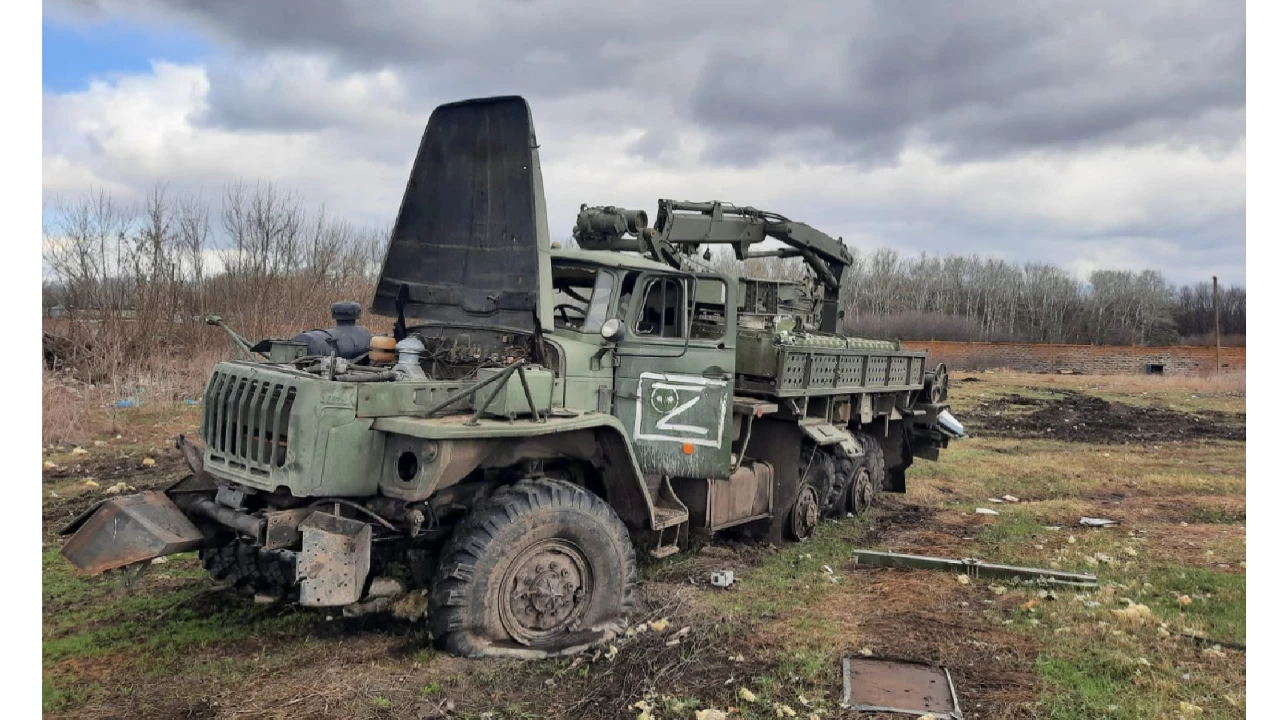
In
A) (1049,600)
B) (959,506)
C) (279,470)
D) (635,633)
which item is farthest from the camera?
(959,506)

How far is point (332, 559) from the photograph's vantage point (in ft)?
14.2

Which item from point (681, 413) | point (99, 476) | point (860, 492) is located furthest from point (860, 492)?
point (99, 476)

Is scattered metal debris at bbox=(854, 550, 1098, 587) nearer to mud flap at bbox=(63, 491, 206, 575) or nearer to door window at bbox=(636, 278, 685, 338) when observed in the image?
door window at bbox=(636, 278, 685, 338)

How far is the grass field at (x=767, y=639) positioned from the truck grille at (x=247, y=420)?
1.12m

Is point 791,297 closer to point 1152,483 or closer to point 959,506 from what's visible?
point 959,506

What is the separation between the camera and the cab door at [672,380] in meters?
6.05

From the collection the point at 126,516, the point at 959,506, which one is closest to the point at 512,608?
the point at 126,516

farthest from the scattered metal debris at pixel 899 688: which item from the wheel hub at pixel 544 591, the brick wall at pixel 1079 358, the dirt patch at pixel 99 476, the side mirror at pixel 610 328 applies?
the brick wall at pixel 1079 358

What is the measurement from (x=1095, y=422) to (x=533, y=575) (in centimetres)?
1743

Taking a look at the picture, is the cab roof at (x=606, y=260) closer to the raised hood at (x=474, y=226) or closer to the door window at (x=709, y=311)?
the door window at (x=709, y=311)

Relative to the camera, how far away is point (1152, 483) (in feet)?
37.1

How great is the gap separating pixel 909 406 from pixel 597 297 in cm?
612

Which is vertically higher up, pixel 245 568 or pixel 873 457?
pixel 873 457

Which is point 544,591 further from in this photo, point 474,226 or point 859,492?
point 859,492
